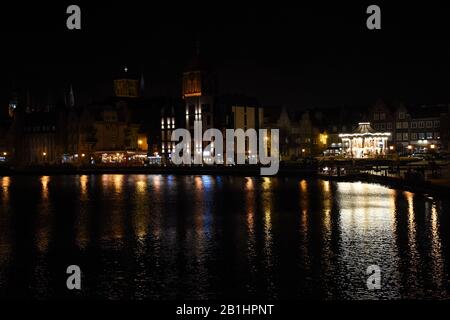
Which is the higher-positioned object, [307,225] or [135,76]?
[135,76]

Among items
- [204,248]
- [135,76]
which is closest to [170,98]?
[135,76]

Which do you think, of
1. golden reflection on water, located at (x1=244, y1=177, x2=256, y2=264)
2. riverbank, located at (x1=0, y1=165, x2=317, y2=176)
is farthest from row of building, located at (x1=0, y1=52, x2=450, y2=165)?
golden reflection on water, located at (x1=244, y1=177, x2=256, y2=264)

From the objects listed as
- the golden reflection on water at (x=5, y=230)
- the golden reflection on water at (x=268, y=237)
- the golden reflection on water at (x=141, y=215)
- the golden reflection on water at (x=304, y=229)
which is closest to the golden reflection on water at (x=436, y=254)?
the golden reflection on water at (x=304, y=229)

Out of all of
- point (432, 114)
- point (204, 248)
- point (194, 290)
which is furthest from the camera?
point (432, 114)

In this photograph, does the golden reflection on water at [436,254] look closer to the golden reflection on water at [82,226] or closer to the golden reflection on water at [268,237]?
the golden reflection on water at [268,237]

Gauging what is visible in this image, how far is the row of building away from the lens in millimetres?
124375

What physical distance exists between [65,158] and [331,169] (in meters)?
85.2

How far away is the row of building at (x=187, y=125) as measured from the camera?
408ft

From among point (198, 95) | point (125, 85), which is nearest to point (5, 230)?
point (198, 95)

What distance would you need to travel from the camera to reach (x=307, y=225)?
36.9 metres

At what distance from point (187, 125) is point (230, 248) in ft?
361
